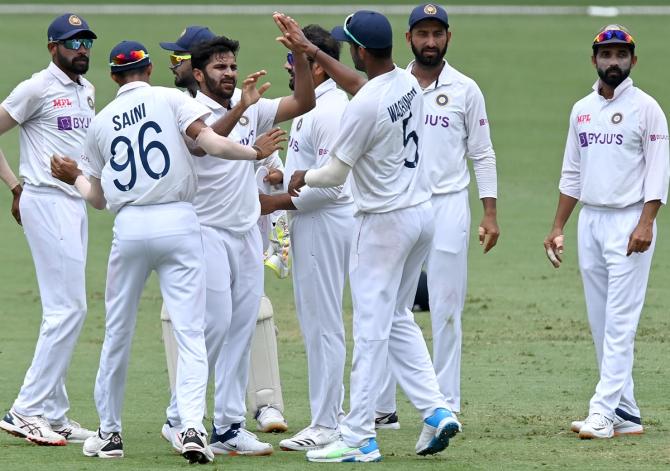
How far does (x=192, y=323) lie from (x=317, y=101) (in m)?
1.81

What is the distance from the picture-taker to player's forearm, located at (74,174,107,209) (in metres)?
8.64

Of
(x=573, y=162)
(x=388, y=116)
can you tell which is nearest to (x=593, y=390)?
(x=573, y=162)

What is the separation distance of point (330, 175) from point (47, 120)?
228cm

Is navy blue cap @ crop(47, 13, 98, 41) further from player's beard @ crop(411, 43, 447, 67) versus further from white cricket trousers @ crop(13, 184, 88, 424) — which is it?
player's beard @ crop(411, 43, 447, 67)

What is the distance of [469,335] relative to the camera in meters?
13.5

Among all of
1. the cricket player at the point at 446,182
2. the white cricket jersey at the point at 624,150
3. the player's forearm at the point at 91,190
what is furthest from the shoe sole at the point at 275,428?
the white cricket jersey at the point at 624,150

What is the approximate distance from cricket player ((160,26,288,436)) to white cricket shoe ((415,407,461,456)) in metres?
1.54

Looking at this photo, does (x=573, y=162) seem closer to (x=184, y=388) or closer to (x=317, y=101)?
(x=317, y=101)

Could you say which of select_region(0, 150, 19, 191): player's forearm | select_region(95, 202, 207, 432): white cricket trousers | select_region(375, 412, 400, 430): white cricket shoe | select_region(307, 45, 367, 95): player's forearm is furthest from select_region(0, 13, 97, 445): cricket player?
select_region(375, 412, 400, 430): white cricket shoe

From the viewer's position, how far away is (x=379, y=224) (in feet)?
27.6

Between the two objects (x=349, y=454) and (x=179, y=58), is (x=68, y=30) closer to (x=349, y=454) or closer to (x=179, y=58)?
(x=179, y=58)

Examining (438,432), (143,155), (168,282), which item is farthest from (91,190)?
(438,432)

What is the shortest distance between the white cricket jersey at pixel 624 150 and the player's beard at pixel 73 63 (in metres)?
3.40

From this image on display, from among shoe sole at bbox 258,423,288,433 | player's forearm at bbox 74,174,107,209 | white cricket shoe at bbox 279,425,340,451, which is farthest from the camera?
shoe sole at bbox 258,423,288,433
